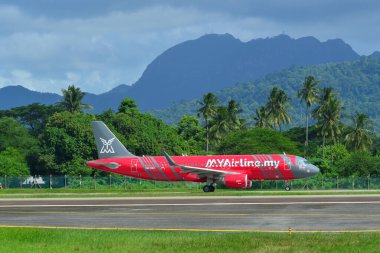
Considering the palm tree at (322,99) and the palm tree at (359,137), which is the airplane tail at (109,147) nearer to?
the palm tree at (322,99)

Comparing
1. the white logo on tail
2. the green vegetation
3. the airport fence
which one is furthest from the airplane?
the green vegetation

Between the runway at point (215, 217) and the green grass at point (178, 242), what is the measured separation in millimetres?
3719

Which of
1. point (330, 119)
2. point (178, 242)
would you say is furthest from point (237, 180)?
point (330, 119)

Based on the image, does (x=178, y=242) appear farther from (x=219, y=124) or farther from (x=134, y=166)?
(x=219, y=124)

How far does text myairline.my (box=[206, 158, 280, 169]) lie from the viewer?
59.3 metres

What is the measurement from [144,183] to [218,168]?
1743 centimetres

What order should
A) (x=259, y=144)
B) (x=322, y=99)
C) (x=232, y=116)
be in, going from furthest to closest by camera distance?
(x=232, y=116) < (x=322, y=99) < (x=259, y=144)

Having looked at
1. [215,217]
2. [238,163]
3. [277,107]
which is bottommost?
[215,217]

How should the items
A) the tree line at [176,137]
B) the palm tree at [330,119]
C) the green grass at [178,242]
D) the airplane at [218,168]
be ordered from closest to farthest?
1. the green grass at [178,242]
2. the airplane at [218,168]
3. the tree line at [176,137]
4. the palm tree at [330,119]

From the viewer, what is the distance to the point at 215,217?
1224 inches

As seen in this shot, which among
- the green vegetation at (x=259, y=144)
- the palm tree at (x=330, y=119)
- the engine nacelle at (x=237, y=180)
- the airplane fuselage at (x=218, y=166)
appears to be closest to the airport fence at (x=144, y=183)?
the airplane fuselage at (x=218, y=166)

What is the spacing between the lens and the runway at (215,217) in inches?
1046

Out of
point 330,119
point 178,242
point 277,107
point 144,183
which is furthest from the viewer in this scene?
point 277,107

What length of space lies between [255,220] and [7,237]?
1213 centimetres
